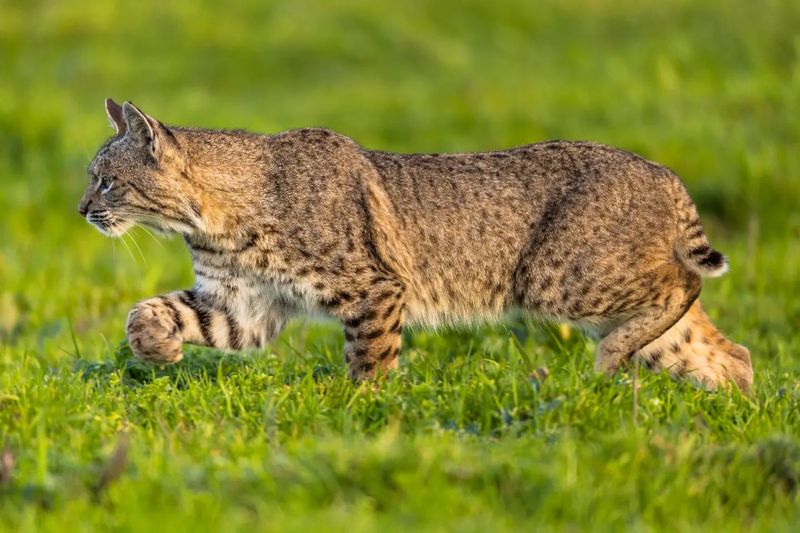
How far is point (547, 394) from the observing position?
17.2ft

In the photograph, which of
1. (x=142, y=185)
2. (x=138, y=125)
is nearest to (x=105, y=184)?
(x=142, y=185)

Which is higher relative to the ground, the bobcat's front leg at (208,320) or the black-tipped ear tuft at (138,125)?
the black-tipped ear tuft at (138,125)

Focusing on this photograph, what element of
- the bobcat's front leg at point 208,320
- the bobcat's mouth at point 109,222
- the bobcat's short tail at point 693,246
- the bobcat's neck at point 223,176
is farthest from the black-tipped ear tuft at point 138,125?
the bobcat's short tail at point 693,246

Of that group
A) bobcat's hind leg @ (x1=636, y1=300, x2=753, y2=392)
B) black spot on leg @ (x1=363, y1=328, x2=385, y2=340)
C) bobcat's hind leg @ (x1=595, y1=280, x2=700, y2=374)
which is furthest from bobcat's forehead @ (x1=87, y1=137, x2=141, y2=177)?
bobcat's hind leg @ (x1=636, y1=300, x2=753, y2=392)

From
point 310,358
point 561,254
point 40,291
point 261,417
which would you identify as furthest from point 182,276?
point 261,417

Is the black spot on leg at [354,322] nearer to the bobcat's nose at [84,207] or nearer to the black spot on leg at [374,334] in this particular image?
the black spot on leg at [374,334]

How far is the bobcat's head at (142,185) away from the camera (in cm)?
635

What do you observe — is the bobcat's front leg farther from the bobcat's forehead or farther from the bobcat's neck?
the bobcat's forehead

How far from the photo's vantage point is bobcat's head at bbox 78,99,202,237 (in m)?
6.35

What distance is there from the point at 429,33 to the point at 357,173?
11.7 m

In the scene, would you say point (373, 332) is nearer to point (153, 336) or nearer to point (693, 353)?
point (153, 336)

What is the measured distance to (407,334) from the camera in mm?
7707

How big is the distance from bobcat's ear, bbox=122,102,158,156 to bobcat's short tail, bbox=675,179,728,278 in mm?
2769

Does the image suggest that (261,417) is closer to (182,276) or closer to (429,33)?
(182,276)
